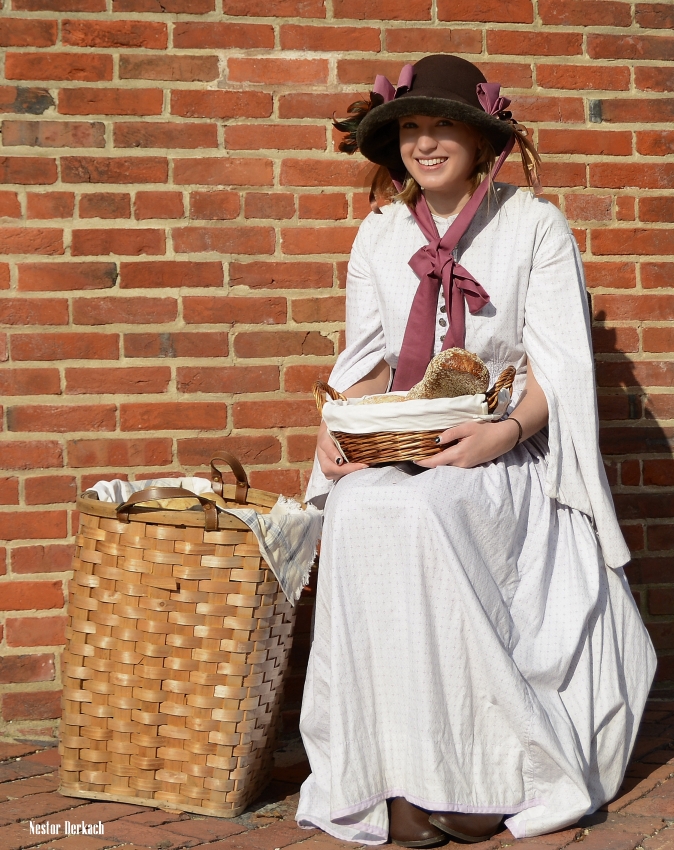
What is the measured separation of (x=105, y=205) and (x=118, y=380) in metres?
0.57

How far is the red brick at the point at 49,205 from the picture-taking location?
130 inches

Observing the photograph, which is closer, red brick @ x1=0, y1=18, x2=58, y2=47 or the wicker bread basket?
the wicker bread basket

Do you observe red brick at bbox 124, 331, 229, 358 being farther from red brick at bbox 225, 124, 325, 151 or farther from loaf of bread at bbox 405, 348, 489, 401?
loaf of bread at bbox 405, 348, 489, 401

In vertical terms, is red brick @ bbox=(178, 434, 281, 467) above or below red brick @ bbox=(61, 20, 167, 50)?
below

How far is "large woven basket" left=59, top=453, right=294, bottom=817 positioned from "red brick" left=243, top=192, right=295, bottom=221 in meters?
1.15

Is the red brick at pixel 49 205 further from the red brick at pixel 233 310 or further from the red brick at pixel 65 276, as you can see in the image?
the red brick at pixel 233 310

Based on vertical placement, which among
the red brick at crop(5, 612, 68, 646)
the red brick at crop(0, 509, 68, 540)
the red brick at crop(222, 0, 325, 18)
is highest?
the red brick at crop(222, 0, 325, 18)

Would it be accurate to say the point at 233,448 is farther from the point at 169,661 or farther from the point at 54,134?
the point at 54,134

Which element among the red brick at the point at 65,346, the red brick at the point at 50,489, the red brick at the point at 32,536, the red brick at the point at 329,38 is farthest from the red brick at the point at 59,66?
the red brick at the point at 32,536

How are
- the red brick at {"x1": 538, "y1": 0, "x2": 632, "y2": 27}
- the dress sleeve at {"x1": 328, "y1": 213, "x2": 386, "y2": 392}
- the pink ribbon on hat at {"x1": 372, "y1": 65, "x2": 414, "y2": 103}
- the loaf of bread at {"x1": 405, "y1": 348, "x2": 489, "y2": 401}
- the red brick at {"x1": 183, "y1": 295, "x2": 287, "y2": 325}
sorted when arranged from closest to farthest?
the loaf of bread at {"x1": 405, "y1": 348, "x2": 489, "y2": 401} < the pink ribbon on hat at {"x1": 372, "y1": 65, "x2": 414, "y2": 103} < the dress sleeve at {"x1": 328, "y1": 213, "x2": 386, "y2": 392} < the red brick at {"x1": 183, "y1": 295, "x2": 287, "y2": 325} < the red brick at {"x1": 538, "y1": 0, "x2": 632, "y2": 27}

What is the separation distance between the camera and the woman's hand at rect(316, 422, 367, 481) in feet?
9.29

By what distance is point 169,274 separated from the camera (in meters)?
3.36

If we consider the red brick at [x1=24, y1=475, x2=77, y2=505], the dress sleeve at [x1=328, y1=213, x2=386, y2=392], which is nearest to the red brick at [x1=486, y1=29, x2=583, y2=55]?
the dress sleeve at [x1=328, y1=213, x2=386, y2=392]

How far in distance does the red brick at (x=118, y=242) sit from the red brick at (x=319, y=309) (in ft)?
1.59
